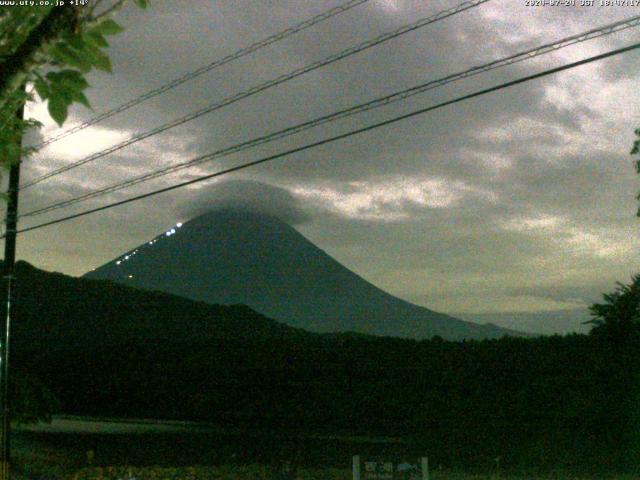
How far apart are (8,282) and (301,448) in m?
8.55

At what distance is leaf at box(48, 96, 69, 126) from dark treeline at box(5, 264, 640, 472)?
14.5m

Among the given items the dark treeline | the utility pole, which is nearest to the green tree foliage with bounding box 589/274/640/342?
the dark treeline

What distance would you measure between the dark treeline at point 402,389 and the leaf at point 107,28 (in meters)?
14.5

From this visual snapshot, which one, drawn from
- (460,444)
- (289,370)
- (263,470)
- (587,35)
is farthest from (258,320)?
(587,35)

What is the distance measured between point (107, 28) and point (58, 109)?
377 millimetres

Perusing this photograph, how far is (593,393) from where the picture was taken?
69.0 feet

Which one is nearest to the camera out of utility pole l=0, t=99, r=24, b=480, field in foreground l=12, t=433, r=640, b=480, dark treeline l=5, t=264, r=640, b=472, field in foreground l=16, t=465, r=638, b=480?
field in foreground l=16, t=465, r=638, b=480

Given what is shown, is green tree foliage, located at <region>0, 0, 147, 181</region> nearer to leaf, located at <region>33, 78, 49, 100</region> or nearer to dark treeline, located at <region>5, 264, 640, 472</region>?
leaf, located at <region>33, 78, 49, 100</region>

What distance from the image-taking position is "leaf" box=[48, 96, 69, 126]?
3.10 meters

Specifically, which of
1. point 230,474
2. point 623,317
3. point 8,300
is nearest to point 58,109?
point 230,474

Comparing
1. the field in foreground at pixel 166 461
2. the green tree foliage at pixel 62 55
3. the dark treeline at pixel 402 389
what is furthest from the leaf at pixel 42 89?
the dark treeline at pixel 402 389

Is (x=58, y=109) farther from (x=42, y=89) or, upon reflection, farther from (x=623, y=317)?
(x=623, y=317)

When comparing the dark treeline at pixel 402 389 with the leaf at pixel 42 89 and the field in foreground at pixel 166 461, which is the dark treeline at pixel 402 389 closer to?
the field in foreground at pixel 166 461

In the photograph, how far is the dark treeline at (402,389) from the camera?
20203 millimetres
